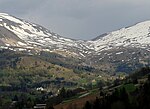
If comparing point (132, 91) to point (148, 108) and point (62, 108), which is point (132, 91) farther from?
point (148, 108)

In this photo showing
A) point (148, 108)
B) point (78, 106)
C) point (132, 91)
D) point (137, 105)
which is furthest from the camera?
point (78, 106)

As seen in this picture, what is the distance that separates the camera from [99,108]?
5655 inches

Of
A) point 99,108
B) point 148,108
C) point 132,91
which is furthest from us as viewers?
point 132,91

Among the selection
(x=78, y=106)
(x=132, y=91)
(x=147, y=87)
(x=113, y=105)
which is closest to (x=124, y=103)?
(x=113, y=105)

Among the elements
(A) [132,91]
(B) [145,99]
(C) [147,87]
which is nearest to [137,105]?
(B) [145,99]

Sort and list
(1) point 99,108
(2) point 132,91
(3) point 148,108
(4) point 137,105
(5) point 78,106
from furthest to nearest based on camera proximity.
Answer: (5) point 78,106 < (2) point 132,91 < (1) point 99,108 < (4) point 137,105 < (3) point 148,108

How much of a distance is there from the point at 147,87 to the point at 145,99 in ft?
58.2

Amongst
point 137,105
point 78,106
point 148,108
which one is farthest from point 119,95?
point 78,106

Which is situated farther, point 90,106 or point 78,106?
point 78,106

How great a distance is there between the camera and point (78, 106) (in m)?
188

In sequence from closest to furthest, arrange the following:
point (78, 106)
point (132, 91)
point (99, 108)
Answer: point (99, 108) → point (132, 91) → point (78, 106)

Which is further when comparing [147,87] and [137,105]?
[147,87]

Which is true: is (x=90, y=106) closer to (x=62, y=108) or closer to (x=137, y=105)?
(x=137, y=105)

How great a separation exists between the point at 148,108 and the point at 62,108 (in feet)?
248
